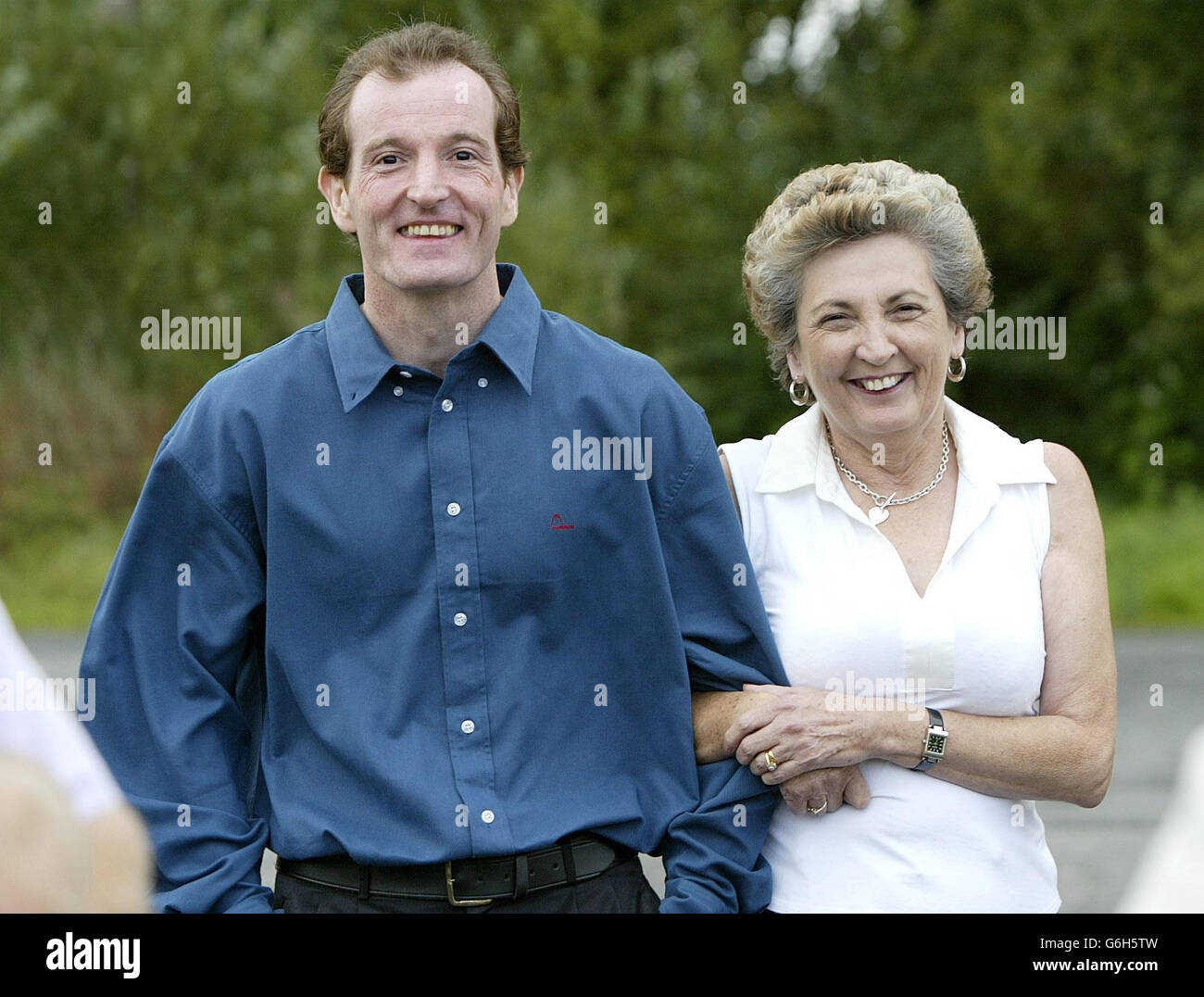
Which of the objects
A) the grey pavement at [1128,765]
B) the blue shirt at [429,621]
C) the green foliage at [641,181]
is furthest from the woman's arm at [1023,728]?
the green foliage at [641,181]

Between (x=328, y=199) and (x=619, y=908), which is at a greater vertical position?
(x=328, y=199)

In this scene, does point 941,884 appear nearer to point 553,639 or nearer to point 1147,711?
point 553,639

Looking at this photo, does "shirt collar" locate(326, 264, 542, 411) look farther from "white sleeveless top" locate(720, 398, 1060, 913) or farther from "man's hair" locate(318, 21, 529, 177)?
"white sleeveless top" locate(720, 398, 1060, 913)

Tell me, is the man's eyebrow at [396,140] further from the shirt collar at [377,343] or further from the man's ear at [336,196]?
the shirt collar at [377,343]

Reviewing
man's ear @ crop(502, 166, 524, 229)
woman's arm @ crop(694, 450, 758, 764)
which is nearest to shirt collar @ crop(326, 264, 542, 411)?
man's ear @ crop(502, 166, 524, 229)

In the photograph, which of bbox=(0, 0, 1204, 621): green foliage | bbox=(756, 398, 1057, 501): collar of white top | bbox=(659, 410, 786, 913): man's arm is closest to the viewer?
bbox=(659, 410, 786, 913): man's arm

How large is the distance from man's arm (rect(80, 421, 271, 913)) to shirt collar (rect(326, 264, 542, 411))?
0.25 meters

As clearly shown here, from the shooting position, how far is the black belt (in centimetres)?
271

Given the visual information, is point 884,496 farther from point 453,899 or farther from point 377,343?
point 453,899

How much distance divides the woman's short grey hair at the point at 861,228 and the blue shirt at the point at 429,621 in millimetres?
345

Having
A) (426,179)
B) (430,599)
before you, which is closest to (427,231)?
(426,179)

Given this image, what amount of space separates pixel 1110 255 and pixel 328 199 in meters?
16.6

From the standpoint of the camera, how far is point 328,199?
301 cm

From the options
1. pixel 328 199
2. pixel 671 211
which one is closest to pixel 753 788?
pixel 328 199
